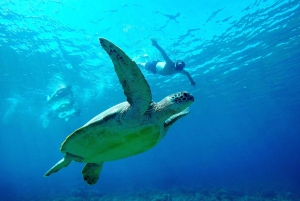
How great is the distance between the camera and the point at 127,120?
10.1 ft

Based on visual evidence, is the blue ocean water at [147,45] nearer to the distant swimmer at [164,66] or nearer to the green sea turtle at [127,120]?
the distant swimmer at [164,66]

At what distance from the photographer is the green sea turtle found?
8.79ft

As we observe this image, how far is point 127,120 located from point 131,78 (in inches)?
28.8

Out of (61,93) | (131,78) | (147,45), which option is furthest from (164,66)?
(61,93)

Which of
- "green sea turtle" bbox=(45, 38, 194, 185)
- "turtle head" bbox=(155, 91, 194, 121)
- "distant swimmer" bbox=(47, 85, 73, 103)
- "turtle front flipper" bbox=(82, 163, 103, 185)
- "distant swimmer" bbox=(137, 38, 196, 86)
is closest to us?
"green sea turtle" bbox=(45, 38, 194, 185)

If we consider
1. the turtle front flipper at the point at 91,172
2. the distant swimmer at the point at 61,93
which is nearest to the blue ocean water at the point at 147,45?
the distant swimmer at the point at 61,93

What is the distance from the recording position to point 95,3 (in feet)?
36.8

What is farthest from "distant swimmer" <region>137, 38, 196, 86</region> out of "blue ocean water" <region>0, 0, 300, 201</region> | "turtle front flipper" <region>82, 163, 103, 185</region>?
"turtle front flipper" <region>82, 163, 103, 185</region>

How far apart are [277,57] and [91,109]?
25606mm

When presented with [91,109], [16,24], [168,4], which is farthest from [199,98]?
[16,24]

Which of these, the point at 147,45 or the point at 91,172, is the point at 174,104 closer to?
the point at 91,172

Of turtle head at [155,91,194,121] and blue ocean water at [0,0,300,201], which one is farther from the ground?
blue ocean water at [0,0,300,201]

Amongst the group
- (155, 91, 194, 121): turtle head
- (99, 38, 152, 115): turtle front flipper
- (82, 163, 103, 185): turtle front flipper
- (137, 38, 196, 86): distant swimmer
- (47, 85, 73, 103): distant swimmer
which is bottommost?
(82, 163, 103, 185): turtle front flipper

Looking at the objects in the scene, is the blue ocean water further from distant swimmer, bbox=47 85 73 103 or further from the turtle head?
the turtle head
